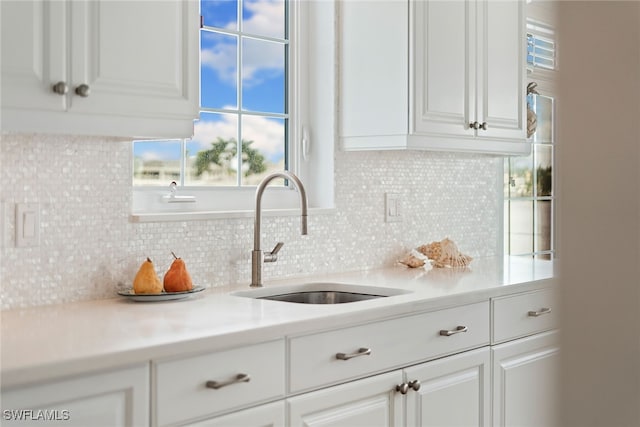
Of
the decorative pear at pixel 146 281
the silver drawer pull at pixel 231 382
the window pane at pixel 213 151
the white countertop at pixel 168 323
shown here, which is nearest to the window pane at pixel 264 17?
the window pane at pixel 213 151

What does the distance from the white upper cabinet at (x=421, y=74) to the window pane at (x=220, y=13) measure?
42 centimetres

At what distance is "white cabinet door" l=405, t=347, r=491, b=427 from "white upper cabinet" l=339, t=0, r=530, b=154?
0.80 meters

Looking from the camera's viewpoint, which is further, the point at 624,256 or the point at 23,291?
the point at 23,291

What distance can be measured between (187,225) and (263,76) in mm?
734

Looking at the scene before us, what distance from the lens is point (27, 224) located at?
182 cm

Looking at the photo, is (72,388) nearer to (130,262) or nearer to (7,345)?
(7,345)

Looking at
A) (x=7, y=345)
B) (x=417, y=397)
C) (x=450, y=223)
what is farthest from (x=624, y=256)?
(x=450, y=223)

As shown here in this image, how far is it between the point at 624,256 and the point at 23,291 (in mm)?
1871

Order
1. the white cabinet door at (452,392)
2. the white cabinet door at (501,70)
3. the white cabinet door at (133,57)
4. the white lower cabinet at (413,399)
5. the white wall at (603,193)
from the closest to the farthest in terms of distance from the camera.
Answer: the white wall at (603,193) < the white cabinet door at (133,57) < the white lower cabinet at (413,399) < the white cabinet door at (452,392) < the white cabinet door at (501,70)

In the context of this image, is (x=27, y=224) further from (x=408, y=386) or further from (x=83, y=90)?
(x=408, y=386)

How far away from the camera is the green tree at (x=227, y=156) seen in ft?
8.18

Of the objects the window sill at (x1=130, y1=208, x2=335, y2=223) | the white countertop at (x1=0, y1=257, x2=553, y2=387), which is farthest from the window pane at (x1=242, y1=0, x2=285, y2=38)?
the white countertop at (x1=0, y1=257, x2=553, y2=387)

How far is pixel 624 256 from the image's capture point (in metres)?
0.14

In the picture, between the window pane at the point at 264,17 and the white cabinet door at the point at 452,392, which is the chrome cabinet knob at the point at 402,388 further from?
the window pane at the point at 264,17
